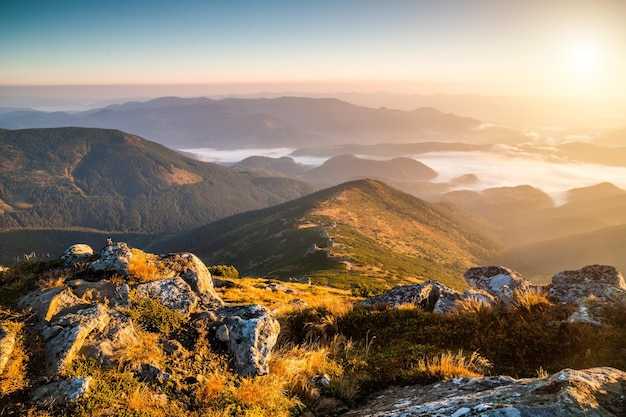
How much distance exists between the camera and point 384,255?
164000 mm

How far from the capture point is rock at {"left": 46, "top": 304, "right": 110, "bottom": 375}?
6493 millimetres

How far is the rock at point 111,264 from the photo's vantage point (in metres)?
10.7

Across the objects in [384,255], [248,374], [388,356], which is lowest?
[384,255]

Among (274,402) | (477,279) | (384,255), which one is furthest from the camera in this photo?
(384,255)

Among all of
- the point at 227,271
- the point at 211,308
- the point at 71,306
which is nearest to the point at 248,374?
the point at 211,308

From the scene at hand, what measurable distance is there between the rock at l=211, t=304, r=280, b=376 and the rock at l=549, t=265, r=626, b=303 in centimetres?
1603

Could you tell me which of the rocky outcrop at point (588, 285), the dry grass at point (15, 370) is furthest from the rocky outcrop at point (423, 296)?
the dry grass at point (15, 370)

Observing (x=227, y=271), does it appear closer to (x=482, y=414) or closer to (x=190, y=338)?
(x=190, y=338)

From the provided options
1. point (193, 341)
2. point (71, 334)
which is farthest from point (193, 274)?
point (71, 334)

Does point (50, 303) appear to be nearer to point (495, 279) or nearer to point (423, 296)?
point (423, 296)

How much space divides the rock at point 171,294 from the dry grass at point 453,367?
21.5ft

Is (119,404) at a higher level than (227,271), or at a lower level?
higher

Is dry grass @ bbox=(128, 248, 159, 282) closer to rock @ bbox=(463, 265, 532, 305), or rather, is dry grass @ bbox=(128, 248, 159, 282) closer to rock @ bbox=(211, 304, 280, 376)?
rock @ bbox=(211, 304, 280, 376)

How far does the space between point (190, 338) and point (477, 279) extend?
20.8 meters
